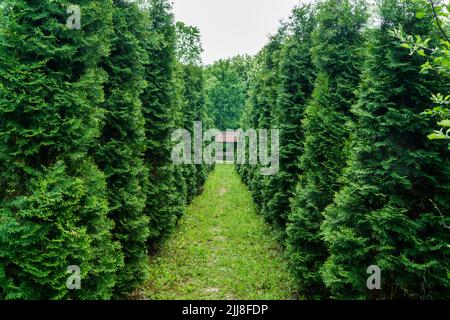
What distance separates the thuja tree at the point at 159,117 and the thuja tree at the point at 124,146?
199 centimetres

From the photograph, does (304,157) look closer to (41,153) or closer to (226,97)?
(41,153)

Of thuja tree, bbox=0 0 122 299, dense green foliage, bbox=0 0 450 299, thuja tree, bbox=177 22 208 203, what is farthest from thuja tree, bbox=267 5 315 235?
thuja tree, bbox=0 0 122 299

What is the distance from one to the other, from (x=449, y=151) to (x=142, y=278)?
6019mm

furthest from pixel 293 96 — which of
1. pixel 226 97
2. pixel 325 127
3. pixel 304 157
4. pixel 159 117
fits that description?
pixel 226 97

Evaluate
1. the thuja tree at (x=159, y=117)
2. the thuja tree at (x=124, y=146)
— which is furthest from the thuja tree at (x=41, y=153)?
the thuja tree at (x=159, y=117)

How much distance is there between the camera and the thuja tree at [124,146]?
6703 mm

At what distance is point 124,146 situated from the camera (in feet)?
22.5

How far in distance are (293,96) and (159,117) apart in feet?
12.7

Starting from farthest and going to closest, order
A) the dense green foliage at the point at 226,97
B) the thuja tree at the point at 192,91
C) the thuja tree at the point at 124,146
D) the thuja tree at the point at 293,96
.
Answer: the dense green foliage at the point at 226,97 < the thuja tree at the point at 192,91 < the thuja tree at the point at 293,96 < the thuja tree at the point at 124,146

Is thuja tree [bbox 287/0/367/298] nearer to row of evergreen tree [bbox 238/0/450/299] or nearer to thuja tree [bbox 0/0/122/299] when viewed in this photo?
row of evergreen tree [bbox 238/0/450/299]

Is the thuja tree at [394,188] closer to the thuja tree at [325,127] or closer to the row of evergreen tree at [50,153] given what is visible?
the thuja tree at [325,127]
